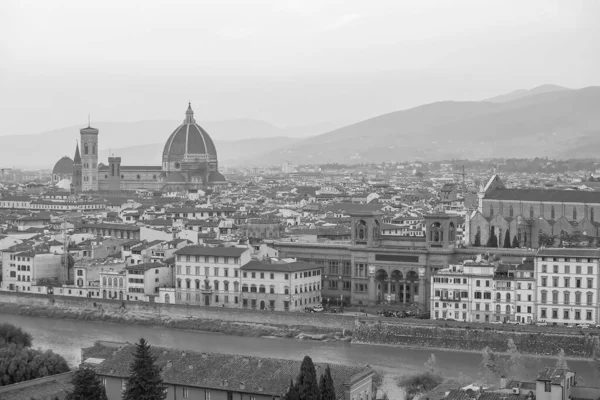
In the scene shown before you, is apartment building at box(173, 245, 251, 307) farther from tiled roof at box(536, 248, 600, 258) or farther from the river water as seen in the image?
tiled roof at box(536, 248, 600, 258)

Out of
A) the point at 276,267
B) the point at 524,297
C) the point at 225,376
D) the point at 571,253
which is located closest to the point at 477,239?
the point at 276,267

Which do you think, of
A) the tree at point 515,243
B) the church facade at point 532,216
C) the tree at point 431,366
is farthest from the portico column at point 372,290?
the tree at point 431,366

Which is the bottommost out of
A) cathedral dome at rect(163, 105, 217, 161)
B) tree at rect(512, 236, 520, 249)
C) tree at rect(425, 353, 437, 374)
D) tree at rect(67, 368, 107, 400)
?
tree at rect(425, 353, 437, 374)

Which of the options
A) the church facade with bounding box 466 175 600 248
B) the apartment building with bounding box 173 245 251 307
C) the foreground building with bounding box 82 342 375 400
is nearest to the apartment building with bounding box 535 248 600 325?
the apartment building with bounding box 173 245 251 307

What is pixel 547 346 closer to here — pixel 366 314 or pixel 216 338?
pixel 366 314

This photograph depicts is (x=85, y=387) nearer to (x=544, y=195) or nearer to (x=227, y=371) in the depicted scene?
(x=227, y=371)
